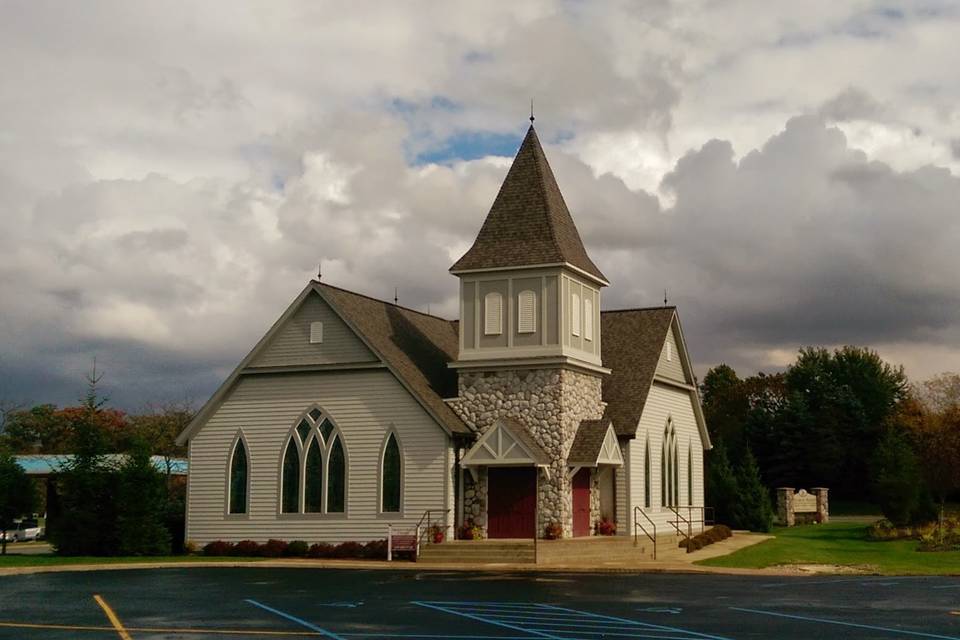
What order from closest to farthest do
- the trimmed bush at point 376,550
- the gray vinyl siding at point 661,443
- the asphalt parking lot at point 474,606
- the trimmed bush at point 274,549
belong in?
the asphalt parking lot at point 474,606
the trimmed bush at point 376,550
the trimmed bush at point 274,549
the gray vinyl siding at point 661,443

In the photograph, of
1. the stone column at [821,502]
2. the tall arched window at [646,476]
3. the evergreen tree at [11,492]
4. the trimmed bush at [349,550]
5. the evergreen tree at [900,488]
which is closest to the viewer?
the trimmed bush at [349,550]

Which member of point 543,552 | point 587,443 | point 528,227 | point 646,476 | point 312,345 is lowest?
point 543,552

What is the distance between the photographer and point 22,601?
2355cm

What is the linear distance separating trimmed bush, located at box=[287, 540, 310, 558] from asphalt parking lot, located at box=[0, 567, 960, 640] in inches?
273

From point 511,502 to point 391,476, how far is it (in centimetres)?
394

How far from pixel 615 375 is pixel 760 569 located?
1143 centimetres

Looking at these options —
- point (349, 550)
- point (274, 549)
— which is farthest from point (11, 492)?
point (349, 550)

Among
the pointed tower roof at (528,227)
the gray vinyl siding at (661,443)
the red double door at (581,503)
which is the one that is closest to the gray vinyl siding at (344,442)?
the red double door at (581,503)

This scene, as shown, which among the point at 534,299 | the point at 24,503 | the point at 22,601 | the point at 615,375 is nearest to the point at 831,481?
the point at 615,375

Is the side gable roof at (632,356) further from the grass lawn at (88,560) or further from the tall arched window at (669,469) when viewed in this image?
the grass lawn at (88,560)

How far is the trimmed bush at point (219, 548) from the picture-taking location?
38875 mm

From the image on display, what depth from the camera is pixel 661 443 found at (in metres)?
43.8

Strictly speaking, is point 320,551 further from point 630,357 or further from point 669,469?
point 669,469

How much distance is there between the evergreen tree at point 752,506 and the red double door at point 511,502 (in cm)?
1661
